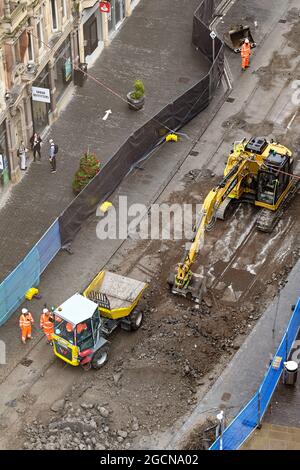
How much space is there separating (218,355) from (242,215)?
10050 millimetres

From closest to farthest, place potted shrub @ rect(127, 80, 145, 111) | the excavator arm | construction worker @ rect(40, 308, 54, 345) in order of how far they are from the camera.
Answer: construction worker @ rect(40, 308, 54, 345) < the excavator arm < potted shrub @ rect(127, 80, 145, 111)

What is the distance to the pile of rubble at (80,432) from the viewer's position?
37.1 m

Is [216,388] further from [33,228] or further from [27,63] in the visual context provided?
[27,63]

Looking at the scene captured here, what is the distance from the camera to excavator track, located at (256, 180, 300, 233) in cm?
4781

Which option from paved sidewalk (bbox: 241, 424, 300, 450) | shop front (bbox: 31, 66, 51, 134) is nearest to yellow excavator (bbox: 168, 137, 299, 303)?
paved sidewalk (bbox: 241, 424, 300, 450)

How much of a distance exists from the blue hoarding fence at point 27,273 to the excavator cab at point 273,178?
10.3 metres

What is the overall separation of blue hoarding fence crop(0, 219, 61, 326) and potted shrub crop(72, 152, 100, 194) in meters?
4.39

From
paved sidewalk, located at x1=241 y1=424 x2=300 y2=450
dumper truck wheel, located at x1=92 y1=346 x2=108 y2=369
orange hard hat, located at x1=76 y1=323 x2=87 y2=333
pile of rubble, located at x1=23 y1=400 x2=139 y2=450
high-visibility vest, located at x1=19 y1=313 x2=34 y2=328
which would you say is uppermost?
orange hard hat, located at x1=76 y1=323 x2=87 y2=333

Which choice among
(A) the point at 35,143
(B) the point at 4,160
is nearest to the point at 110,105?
(A) the point at 35,143

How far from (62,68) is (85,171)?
961cm

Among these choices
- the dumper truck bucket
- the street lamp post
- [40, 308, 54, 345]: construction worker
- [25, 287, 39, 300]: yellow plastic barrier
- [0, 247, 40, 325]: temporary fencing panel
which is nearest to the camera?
the street lamp post

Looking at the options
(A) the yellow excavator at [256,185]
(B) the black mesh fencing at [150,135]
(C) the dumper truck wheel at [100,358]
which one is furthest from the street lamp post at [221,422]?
(B) the black mesh fencing at [150,135]

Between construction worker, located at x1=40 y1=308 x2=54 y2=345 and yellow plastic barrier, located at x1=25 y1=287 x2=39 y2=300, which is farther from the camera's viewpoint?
yellow plastic barrier, located at x1=25 y1=287 x2=39 y2=300

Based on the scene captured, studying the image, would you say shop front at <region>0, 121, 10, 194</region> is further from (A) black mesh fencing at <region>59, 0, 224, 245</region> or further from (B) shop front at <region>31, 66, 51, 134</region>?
(A) black mesh fencing at <region>59, 0, 224, 245</region>
